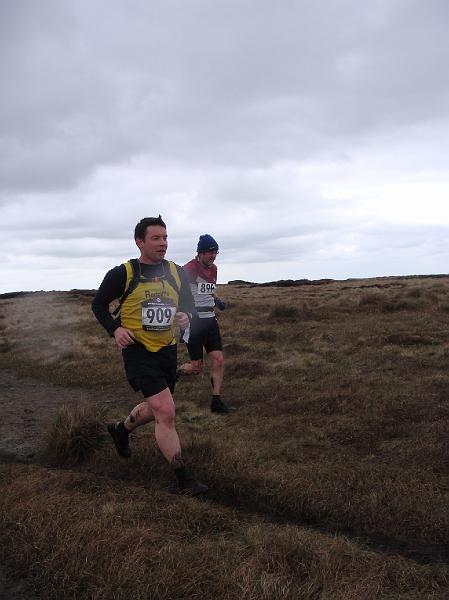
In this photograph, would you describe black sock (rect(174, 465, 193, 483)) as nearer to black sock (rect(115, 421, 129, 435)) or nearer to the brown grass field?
the brown grass field

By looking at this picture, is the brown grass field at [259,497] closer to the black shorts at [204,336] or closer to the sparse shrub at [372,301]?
the black shorts at [204,336]

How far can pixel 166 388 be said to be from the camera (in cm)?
486

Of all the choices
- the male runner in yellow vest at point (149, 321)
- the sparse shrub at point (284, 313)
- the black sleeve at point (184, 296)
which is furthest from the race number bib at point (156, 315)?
the sparse shrub at point (284, 313)

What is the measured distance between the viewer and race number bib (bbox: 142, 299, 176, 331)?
4.80m

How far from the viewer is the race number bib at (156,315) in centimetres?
480

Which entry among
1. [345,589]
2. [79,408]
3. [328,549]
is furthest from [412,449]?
[79,408]

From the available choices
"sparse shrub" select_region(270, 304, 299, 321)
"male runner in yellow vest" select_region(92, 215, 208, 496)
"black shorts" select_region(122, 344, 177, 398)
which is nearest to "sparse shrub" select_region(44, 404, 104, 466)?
"male runner in yellow vest" select_region(92, 215, 208, 496)

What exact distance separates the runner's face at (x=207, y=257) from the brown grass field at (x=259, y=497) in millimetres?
2179

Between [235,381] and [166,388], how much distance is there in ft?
16.3

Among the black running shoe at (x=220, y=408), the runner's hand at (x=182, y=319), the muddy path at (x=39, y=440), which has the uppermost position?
the runner's hand at (x=182, y=319)

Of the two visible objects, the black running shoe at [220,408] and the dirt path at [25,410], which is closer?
the dirt path at [25,410]

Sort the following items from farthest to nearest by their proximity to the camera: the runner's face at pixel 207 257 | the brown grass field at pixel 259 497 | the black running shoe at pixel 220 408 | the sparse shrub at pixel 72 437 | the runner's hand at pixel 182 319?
1. the runner's face at pixel 207 257
2. the black running shoe at pixel 220 408
3. the sparse shrub at pixel 72 437
4. the runner's hand at pixel 182 319
5. the brown grass field at pixel 259 497

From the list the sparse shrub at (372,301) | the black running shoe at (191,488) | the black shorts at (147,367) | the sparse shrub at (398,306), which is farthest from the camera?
the sparse shrub at (372,301)

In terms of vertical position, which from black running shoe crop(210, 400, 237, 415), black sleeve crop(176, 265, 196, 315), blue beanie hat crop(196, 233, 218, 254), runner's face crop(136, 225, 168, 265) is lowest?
black running shoe crop(210, 400, 237, 415)
